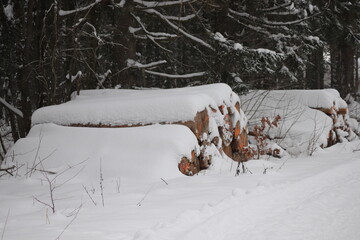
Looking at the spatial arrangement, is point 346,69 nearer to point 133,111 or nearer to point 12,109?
point 133,111

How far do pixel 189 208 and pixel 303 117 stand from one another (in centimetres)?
633

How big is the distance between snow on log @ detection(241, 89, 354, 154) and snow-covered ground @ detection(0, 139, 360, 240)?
3.30 metres

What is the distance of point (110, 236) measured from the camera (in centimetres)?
221

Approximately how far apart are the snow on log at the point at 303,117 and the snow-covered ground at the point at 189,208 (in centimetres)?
330

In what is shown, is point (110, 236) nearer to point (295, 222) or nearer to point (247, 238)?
point (247, 238)

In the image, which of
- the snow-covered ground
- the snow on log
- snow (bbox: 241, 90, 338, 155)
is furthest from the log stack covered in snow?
the snow on log

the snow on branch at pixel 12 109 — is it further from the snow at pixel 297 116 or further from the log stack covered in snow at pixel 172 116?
the snow at pixel 297 116

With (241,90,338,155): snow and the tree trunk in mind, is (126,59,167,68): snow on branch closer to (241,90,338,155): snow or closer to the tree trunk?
(241,90,338,155): snow

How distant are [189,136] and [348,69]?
42.6 ft

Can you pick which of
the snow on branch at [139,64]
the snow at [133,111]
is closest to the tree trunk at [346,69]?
the snow on branch at [139,64]

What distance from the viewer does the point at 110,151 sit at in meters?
4.25

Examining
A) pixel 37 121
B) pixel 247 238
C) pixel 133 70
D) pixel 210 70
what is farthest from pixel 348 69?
pixel 247 238

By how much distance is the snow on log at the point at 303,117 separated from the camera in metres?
7.56

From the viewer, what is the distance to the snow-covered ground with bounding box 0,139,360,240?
239cm
